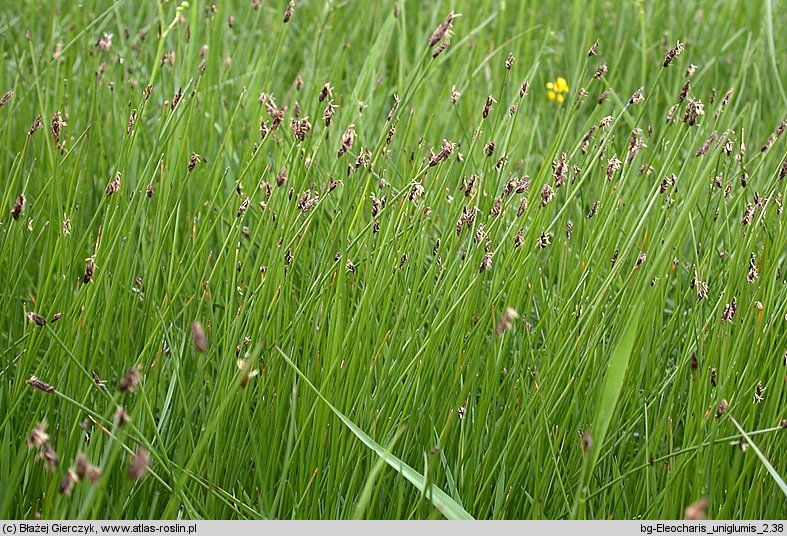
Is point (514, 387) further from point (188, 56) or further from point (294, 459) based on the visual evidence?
point (188, 56)

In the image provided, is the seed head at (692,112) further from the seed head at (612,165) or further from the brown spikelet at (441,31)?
the brown spikelet at (441,31)

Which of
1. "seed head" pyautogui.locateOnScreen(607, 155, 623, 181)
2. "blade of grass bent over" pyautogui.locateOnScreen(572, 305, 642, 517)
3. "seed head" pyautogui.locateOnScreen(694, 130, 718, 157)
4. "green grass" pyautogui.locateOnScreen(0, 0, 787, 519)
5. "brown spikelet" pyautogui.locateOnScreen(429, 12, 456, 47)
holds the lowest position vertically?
"green grass" pyautogui.locateOnScreen(0, 0, 787, 519)

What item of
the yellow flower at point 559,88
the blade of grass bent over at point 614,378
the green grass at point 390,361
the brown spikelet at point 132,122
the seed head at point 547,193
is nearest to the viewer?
the blade of grass bent over at point 614,378

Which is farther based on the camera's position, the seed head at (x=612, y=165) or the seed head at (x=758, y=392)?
the seed head at (x=612, y=165)

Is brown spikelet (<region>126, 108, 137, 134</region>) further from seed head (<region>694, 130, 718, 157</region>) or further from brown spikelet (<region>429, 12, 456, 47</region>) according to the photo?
seed head (<region>694, 130, 718, 157</region>)

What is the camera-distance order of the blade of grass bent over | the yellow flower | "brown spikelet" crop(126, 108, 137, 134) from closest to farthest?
the blade of grass bent over, "brown spikelet" crop(126, 108, 137, 134), the yellow flower

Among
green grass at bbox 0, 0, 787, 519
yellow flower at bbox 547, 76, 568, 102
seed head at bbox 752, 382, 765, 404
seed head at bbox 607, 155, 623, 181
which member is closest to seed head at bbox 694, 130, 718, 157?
green grass at bbox 0, 0, 787, 519

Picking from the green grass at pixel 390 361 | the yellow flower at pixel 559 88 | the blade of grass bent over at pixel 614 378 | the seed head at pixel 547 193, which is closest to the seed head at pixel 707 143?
the green grass at pixel 390 361

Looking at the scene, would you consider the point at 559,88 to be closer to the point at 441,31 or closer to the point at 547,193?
the point at 547,193

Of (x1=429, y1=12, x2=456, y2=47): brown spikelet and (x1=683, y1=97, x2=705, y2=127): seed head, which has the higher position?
(x1=429, y1=12, x2=456, y2=47): brown spikelet

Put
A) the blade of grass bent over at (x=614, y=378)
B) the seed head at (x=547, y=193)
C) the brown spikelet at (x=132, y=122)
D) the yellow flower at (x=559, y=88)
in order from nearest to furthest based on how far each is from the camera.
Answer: the blade of grass bent over at (x=614, y=378), the seed head at (x=547, y=193), the brown spikelet at (x=132, y=122), the yellow flower at (x=559, y=88)

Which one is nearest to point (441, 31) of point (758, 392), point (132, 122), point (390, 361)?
point (390, 361)

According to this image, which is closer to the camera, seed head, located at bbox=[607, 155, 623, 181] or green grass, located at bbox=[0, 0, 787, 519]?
green grass, located at bbox=[0, 0, 787, 519]
